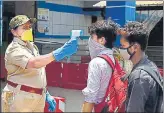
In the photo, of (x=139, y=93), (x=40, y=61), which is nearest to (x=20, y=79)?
(x=40, y=61)

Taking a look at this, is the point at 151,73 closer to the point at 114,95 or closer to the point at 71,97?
the point at 114,95

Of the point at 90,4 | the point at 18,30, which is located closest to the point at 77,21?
the point at 90,4

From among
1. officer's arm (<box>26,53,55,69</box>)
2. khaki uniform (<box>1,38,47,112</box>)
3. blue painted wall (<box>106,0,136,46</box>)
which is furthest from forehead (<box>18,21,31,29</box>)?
blue painted wall (<box>106,0,136,46</box>)

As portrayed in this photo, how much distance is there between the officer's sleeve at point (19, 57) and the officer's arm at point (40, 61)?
0.14 ft

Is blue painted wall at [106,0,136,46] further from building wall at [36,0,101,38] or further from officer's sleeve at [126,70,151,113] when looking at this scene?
officer's sleeve at [126,70,151,113]

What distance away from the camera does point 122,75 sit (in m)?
2.80

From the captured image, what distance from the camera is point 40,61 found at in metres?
3.22

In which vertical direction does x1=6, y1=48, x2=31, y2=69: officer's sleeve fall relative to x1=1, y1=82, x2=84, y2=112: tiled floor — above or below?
above

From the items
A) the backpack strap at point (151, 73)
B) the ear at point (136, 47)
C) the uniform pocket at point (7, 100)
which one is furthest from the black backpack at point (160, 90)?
the uniform pocket at point (7, 100)

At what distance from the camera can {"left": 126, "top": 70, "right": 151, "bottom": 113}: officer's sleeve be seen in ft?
7.80

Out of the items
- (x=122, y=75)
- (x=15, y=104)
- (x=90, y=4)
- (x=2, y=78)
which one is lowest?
(x=2, y=78)

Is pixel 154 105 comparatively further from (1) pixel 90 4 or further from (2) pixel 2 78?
(1) pixel 90 4

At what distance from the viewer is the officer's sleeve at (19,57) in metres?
3.29

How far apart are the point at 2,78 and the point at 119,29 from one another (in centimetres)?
781
